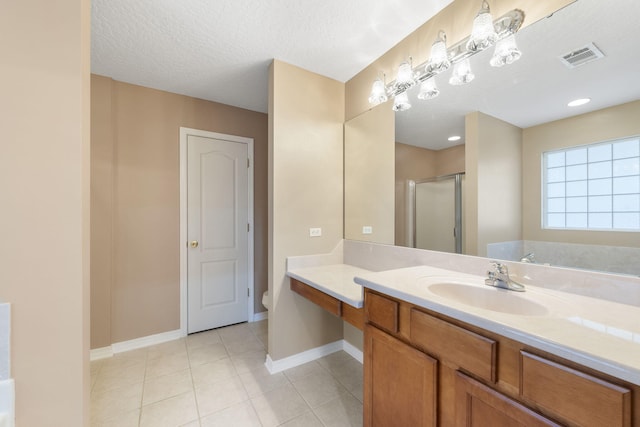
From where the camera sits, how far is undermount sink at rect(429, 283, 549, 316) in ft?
3.38

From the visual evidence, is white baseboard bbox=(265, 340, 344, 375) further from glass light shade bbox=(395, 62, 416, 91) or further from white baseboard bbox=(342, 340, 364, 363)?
glass light shade bbox=(395, 62, 416, 91)

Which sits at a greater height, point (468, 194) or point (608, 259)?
point (468, 194)

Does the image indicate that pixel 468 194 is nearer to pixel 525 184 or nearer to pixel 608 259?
pixel 525 184

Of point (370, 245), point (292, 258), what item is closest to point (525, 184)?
point (370, 245)

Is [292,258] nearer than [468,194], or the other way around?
[468,194]

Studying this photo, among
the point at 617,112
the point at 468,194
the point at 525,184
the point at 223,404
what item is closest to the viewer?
the point at 617,112

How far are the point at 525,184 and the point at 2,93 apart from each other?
82.3 inches

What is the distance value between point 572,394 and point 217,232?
2740mm

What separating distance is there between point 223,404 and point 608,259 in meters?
2.21

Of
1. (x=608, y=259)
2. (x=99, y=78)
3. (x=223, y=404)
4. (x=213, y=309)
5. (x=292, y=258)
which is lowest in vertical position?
(x=223, y=404)

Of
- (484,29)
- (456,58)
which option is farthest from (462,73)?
(484,29)

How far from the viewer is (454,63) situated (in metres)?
1.48

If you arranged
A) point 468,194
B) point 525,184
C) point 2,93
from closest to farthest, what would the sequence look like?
point 2,93, point 525,184, point 468,194

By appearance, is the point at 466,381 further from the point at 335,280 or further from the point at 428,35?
the point at 428,35
